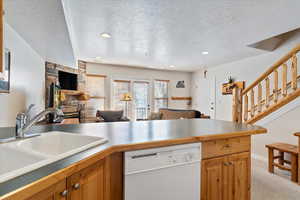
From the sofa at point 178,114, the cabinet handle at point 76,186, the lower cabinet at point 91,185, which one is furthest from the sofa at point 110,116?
the cabinet handle at point 76,186

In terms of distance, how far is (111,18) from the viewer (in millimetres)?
2342

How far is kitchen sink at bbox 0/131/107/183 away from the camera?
70 centimetres

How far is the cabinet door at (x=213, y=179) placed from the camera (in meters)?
1.34

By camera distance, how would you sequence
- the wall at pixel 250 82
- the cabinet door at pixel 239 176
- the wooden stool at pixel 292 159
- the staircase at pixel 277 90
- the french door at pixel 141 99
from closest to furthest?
Answer: the cabinet door at pixel 239 176, the wooden stool at pixel 292 159, the staircase at pixel 277 90, the wall at pixel 250 82, the french door at pixel 141 99

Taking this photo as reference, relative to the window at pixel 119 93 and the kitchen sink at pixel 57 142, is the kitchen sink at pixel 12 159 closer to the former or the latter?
the kitchen sink at pixel 57 142

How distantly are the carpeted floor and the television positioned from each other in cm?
490

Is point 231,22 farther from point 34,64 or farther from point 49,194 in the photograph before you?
point 34,64

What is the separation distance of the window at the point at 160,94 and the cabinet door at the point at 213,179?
17.4 feet

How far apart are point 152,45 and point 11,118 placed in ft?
8.94

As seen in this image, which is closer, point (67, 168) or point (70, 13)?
point (67, 168)

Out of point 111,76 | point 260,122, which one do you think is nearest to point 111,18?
point 260,122

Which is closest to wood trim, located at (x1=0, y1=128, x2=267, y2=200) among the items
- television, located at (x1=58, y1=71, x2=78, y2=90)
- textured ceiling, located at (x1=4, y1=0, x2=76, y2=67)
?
textured ceiling, located at (x1=4, y1=0, x2=76, y2=67)

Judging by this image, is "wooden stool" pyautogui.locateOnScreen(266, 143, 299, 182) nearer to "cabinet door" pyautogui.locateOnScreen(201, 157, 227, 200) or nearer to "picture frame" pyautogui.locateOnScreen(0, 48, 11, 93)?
"cabinet door" pyautogui.locateOnScreen(201, 157, 227, 200)

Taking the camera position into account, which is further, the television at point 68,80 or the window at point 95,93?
the window at point 95,93
